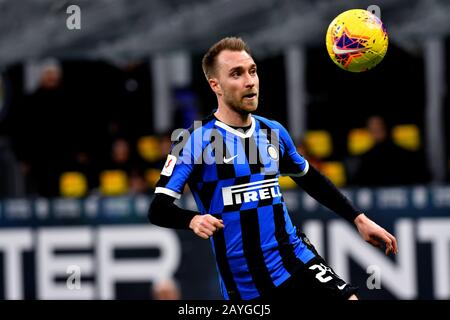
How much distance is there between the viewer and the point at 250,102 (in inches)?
235

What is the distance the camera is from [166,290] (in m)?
9.90

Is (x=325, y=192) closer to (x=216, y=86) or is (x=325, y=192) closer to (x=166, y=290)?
(x=216, y=86)

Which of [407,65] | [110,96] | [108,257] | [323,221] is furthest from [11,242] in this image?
[407,65]

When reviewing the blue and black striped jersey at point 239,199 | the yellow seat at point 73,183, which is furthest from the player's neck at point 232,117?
the yellow seat at point 73,183

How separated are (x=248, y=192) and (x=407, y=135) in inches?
177

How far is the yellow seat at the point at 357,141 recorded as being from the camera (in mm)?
10273

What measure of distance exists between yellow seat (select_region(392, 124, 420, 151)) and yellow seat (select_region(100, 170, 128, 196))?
2678mm

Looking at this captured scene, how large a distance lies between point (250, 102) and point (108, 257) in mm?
4570

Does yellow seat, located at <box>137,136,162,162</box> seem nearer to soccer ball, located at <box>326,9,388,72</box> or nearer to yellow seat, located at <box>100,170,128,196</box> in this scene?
yellow seat, located at <box>100,170,128,196</box>

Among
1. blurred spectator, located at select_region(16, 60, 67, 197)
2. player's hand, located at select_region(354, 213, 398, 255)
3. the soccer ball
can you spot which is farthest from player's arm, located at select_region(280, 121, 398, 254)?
blurred spectator, located at select_region(16, 60, 67, 197)

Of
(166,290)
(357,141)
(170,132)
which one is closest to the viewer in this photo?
(166,290)

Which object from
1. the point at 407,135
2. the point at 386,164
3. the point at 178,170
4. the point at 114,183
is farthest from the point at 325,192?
the point at 114,183

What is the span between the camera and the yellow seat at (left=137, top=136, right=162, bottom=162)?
10.8 metres

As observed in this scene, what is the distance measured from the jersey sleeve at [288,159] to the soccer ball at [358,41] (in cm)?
55
